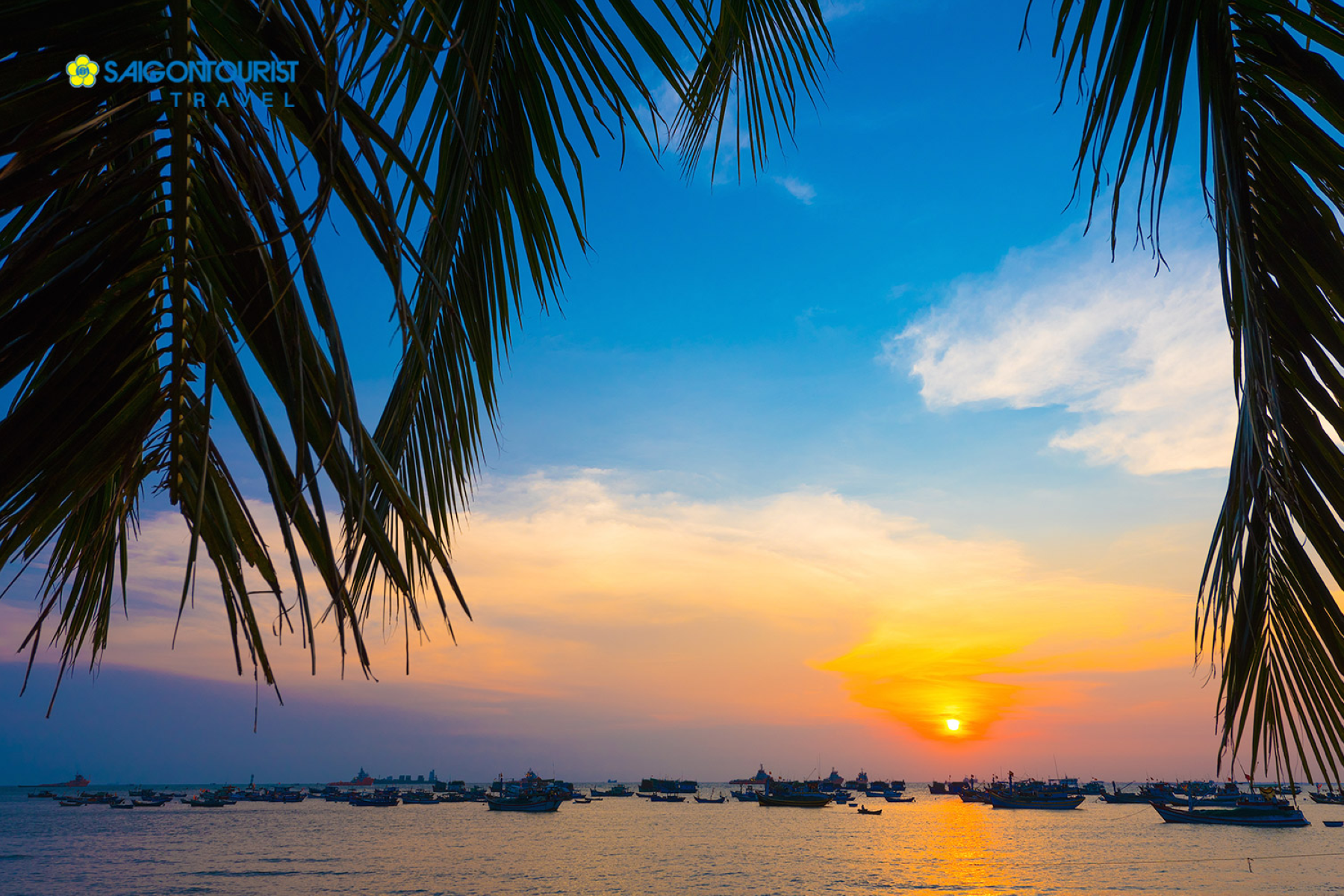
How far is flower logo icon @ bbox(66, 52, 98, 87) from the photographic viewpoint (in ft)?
1.71

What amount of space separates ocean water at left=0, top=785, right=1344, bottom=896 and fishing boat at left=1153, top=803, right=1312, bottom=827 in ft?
3.28

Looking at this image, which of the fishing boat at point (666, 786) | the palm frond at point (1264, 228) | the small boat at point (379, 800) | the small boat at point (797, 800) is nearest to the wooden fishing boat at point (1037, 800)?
the small boat at point (797, 800)

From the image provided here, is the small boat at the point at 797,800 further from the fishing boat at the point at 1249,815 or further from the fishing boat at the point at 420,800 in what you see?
the fishing boat at the point at 420,800

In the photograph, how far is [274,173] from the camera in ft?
1.80

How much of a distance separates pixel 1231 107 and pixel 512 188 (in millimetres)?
1379

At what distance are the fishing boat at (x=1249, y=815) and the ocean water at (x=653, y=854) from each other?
39.3 inches

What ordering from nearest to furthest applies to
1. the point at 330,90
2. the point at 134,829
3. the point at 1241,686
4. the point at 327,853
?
the point at 330,90, the point at 1241,686, the point at 327,853, the point at 134,829

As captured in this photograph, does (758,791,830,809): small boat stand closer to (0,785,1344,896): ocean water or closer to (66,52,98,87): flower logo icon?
(0,785,1344,896): ocean water

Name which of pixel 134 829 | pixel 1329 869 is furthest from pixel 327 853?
pixel 1329 869

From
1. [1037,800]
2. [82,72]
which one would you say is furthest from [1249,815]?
[82,72]

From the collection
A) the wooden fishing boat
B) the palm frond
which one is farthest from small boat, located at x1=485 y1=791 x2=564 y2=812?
the palm frond

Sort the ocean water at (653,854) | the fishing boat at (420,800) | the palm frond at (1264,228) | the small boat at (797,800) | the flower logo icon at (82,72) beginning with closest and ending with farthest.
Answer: the flower logo icon at (82,72)
the palm frond at (1264,228)
the ocean water at (653,854)
the small boat at (797,800)
the fishing boat at (420,800)

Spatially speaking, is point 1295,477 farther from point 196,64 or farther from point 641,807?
point 641,807

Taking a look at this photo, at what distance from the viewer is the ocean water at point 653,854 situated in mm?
34000
